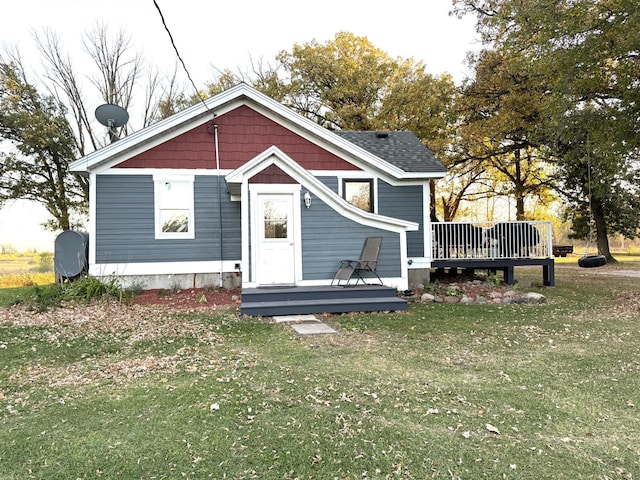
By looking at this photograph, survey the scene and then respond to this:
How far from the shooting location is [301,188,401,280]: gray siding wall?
9.45 meters

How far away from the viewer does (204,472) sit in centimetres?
271

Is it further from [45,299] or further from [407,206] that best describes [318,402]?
[407,206]

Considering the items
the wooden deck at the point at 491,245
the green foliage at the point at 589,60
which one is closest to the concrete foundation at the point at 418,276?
the wooden deck at the point at 491,245

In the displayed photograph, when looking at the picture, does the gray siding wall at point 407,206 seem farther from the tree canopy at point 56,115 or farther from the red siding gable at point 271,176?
the tree canopy at point 56,115

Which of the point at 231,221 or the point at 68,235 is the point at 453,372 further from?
the point at 68,235

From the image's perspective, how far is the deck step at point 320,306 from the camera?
7.86 metres

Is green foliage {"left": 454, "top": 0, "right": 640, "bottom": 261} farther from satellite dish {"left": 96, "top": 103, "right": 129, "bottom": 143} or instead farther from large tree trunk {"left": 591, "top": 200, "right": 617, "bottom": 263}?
large tree trunk {"left": 591, "top": 200, "right": 617, "bottom": 263}

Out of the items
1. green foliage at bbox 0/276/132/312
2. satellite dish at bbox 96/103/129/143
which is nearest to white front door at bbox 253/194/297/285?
green foliage at bbox 0/276/132/312

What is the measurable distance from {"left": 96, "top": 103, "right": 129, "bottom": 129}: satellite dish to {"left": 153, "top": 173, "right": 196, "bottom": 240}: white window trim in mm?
2247

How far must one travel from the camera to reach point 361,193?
1216 centimetres

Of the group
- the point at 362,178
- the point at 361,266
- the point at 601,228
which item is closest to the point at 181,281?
the point at 361,266

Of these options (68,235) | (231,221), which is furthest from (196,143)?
(68,235)

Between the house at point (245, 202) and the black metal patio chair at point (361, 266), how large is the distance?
16cm

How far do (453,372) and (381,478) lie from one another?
90.5 inches
